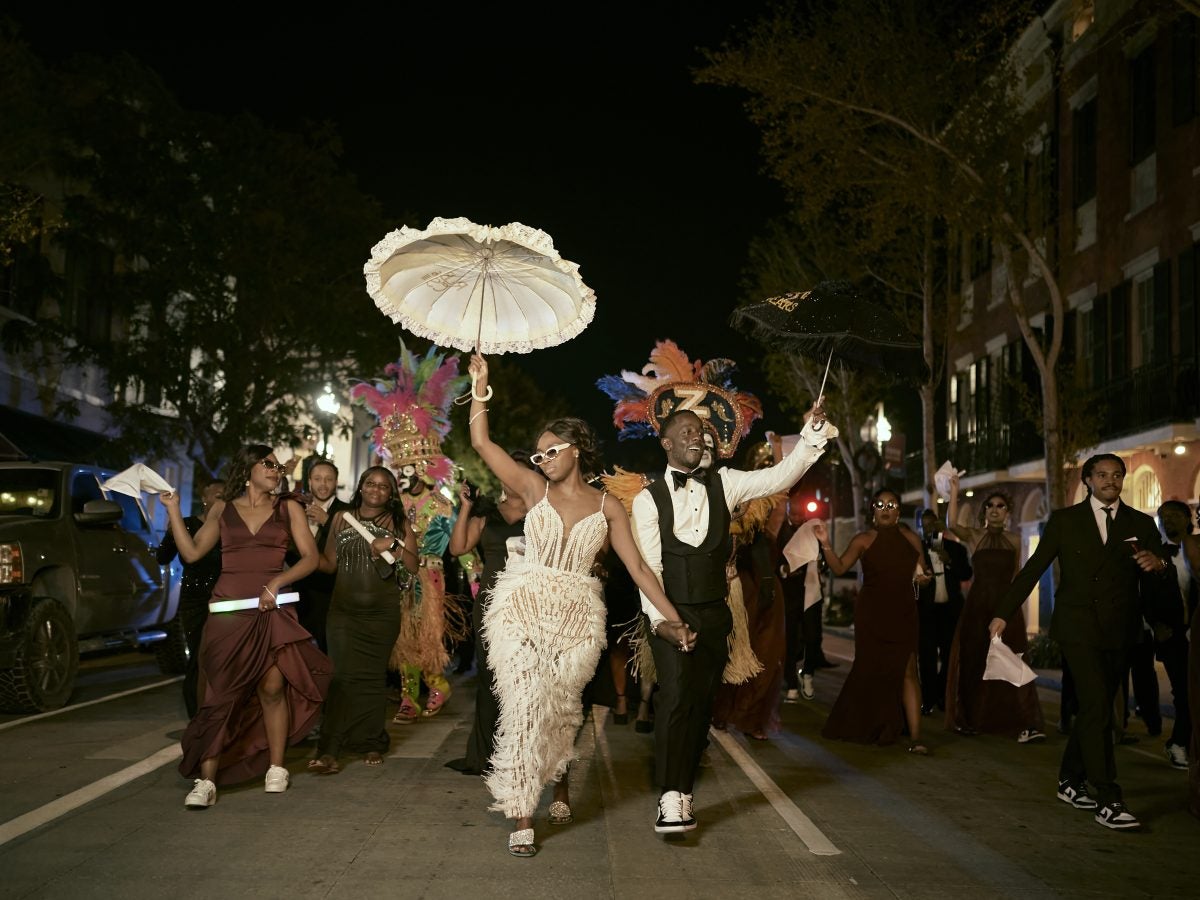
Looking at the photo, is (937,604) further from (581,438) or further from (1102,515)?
(581,438)

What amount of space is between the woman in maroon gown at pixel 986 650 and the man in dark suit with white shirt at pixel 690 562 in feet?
16.4

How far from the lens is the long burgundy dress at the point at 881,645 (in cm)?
987

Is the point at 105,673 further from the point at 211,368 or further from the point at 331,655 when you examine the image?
the point at 211,368

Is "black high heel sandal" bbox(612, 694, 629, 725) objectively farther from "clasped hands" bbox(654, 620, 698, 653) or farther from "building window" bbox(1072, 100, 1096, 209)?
"building window" bbox(1072, 100, 1096, 209)

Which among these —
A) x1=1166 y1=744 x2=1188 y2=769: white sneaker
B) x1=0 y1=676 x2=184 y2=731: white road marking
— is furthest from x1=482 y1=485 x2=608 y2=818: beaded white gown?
x1=0 y1=676 x2=184 y2=731: white road marking

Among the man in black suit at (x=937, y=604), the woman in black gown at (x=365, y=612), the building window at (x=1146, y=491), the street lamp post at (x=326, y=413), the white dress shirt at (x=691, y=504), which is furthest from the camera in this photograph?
the street lamp post at (x=326, y=413)

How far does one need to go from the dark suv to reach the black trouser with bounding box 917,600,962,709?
7.33 metres

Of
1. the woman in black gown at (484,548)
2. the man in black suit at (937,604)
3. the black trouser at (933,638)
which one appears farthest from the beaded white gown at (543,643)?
the black trouser at (933,638)

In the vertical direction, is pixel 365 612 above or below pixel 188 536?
below

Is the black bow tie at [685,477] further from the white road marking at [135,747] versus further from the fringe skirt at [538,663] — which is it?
the white road marking at [135,747]

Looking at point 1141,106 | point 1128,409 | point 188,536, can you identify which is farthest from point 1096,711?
point 1141,106

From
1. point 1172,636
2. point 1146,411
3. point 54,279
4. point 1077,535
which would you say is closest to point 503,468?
point 1077,535

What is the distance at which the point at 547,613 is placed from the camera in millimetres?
6160

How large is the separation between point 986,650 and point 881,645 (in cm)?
162
